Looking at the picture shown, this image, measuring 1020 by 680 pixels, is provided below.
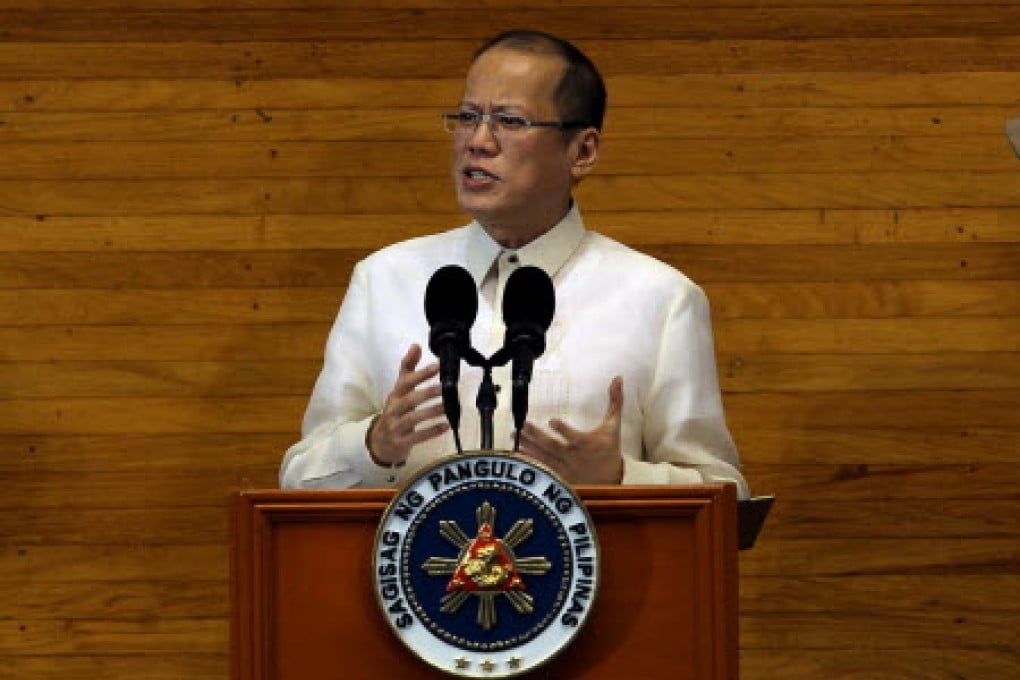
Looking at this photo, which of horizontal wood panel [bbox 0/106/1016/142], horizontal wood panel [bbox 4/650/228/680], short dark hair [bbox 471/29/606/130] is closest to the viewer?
short dark hair [bbox 471/29/606/130]

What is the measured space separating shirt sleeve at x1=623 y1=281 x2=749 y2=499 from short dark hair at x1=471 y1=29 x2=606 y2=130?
1.18 ft

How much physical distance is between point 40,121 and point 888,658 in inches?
84.4

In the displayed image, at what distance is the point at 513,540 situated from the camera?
9.46ft

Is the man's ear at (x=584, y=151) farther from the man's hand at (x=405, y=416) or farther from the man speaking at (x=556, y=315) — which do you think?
the man's hand at (x=405, y=416)

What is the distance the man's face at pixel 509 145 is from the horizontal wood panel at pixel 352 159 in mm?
1050

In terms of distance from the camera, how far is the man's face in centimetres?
363

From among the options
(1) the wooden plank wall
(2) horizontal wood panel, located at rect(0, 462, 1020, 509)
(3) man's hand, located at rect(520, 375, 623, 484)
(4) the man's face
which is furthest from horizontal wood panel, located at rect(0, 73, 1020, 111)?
(3) man's hand, located at rect(520, 375, 623, 484)

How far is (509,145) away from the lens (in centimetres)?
364

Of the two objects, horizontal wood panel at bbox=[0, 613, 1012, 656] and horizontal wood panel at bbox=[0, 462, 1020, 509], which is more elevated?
horizontal wood panel at bbox=[0, 462, 1020, 509]

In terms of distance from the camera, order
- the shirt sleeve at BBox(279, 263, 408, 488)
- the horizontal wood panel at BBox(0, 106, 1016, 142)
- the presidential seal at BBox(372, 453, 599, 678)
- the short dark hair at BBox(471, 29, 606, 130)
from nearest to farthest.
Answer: the presidential seal at BBox(372, 453, 599, 678), the shirt sleeve at BBox(279, 263, 408, 488), the short dark hair at BBox(471, 29, 606, 130), the horizontal wood panel at BBox(0, 106, 1016, 142)

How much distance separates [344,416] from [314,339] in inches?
41.7

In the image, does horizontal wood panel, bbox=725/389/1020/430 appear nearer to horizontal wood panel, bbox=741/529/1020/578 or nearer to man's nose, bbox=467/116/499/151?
horizontal wood panel, bbox=741/529/1020/578

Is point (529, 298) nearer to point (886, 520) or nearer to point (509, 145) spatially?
point (509, 145)

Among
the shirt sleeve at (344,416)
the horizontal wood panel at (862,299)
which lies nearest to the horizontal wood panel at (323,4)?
the horizontal wood panel at (862,299)
